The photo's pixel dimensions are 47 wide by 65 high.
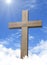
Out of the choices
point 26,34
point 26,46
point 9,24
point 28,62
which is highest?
point 9,24

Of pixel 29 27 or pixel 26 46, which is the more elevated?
pixel 29 27

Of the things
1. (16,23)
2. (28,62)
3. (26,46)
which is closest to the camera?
(28,62)

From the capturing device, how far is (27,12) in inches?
293

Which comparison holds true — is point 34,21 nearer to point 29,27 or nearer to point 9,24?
point 29,27

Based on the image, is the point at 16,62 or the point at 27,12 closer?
the point at 16,62

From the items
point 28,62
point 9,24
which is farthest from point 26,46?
point 9,24

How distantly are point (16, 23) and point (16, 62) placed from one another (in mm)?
1591

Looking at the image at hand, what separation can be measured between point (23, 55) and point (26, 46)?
1.09 ft

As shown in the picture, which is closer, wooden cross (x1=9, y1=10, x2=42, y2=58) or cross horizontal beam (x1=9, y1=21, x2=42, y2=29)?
wooden cross (x1=9, y1=10, x2=42, y2=58)

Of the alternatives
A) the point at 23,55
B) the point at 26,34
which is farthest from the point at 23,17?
the point at 23,55

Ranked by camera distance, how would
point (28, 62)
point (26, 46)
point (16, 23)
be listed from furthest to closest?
point (16, 23) → point (26, 46) → point (28, 62)

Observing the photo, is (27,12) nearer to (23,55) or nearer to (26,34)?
(26,34)

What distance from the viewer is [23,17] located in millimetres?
7414

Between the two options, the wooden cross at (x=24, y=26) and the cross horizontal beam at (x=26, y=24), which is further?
the cross horizontal beam at (x=26, y=24)
